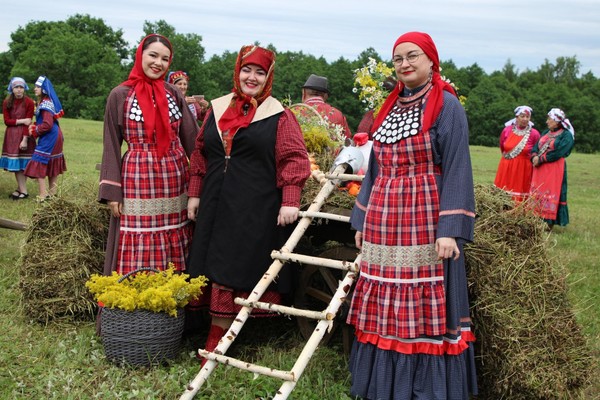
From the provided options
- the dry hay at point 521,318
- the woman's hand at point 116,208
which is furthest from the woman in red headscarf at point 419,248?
the woman's hand at point 116,208

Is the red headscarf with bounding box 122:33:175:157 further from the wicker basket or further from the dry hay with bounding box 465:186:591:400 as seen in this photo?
the dry hay with bounding box 465:186:591:400

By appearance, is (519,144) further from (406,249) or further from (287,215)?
(406,249)

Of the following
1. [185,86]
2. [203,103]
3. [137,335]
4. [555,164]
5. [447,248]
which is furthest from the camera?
[555,164]

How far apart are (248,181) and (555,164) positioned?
756 cm

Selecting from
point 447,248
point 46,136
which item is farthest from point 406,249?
point 46,136

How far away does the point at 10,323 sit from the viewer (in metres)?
5.11

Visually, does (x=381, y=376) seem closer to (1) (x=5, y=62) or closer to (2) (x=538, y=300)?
(2) (x=538, y=300)

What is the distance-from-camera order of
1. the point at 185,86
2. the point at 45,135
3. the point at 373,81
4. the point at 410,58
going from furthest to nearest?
the point at 45,135
the point at 185,86
the point at 373,81
the point at 410,58

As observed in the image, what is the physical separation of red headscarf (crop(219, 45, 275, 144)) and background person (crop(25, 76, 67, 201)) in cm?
667

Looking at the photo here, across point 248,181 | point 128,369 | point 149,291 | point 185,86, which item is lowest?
point 128,369

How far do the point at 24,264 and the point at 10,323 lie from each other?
1.49 feet

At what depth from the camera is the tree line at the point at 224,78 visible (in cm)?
4322

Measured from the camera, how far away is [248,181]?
4238 millimetres

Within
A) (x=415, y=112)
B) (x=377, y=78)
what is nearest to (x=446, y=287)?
(x=415, y=112)
